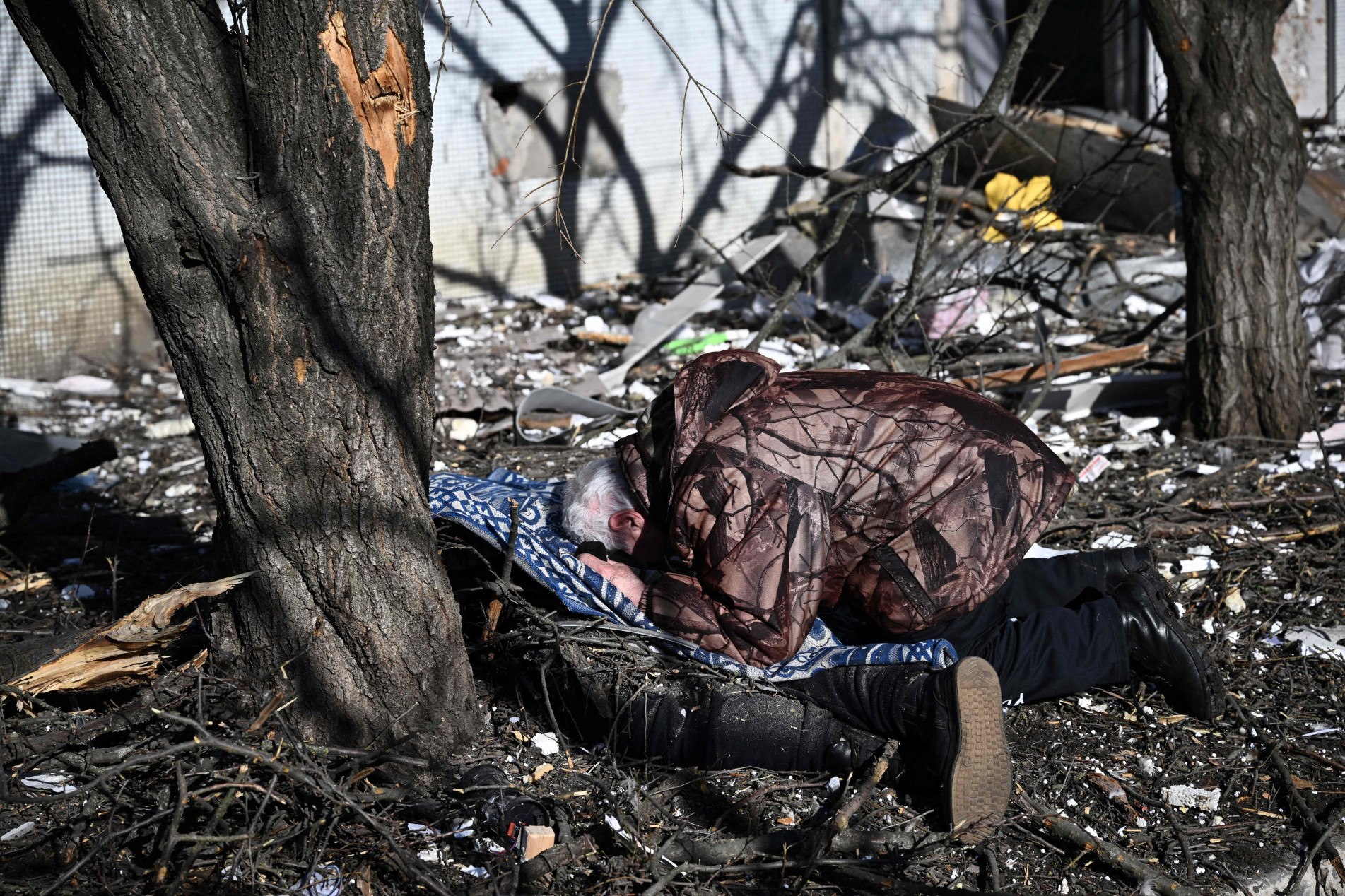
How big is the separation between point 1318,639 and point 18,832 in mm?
3569

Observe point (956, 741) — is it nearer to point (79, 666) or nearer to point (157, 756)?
point (157, 756)

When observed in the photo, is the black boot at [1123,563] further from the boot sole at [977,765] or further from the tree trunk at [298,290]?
the tree trunk at [298,290]

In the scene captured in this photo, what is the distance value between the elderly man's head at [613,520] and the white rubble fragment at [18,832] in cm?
145

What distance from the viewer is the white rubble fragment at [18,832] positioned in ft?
8.09

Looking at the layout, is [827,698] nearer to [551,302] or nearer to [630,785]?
[630,785]

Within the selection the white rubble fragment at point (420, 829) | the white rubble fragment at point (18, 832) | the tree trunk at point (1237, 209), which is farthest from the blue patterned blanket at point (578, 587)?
the tree trunk at point (1237, 209)

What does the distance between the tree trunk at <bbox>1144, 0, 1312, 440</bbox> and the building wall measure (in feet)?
9.79

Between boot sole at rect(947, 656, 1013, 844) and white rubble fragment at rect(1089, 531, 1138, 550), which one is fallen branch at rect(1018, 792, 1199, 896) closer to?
boot sole at rect(947, 656, 1013, 844)

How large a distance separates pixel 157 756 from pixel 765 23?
23.8ft

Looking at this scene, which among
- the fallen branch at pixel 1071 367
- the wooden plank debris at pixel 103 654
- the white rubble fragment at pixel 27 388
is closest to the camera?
the wooden plank debris at pixel 103 654

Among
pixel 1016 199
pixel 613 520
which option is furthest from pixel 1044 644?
pixel 1016 199

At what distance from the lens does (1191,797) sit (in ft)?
8.93

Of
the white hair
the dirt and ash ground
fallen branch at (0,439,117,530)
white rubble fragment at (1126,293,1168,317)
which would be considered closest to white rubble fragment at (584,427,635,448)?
the dirt and ash ground

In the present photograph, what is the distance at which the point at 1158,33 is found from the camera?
171 inches
